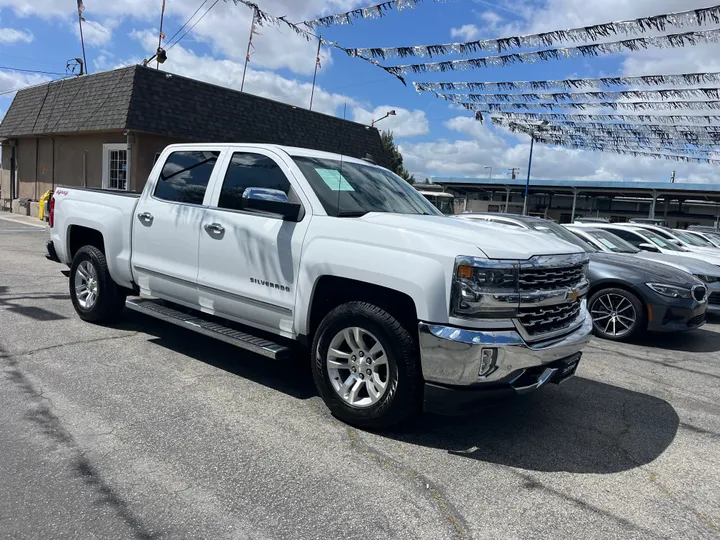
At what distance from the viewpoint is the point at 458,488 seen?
3.25 meters

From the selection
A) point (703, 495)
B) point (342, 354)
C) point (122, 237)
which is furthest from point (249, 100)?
point (703, 495)

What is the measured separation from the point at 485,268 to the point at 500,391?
80 cm

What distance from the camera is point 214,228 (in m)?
4.85

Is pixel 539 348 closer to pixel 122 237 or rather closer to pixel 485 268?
pixel 485 268

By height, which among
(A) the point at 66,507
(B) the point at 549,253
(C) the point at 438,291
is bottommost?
(A) the point at 66,507

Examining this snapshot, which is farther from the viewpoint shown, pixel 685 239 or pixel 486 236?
pixel 685 239

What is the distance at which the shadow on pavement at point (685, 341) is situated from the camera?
7.36 m

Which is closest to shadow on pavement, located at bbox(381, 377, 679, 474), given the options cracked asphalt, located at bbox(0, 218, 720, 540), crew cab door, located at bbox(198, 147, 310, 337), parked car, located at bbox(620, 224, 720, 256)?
cracked asphalt, located at bbox(0, 218, 720, 540)

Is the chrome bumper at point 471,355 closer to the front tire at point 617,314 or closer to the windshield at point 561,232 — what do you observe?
the front tire at point 617,314

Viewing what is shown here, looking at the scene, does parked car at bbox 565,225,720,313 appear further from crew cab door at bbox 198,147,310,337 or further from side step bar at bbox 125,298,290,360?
side step bar at bbox 125,298,290,360

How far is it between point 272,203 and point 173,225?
1636mm

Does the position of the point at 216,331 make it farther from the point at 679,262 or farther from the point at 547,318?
the point at 679,262

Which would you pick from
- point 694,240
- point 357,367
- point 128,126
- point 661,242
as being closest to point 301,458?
point 357,367

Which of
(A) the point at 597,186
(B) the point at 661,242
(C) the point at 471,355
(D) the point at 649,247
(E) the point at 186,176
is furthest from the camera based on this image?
(A) the point at 597,186
